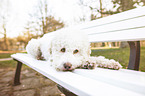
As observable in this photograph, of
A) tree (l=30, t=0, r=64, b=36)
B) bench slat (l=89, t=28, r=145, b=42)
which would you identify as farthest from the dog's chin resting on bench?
tree (l=30, t=0, r=64, b=36)

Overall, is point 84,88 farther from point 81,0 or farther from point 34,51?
point 81,0

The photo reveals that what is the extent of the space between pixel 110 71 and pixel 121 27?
3.24ft

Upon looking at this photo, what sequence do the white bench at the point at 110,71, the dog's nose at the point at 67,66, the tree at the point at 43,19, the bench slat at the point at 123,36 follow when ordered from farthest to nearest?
the tree at the point at 43,19
the bench slat at the point at 123,36
the dog's nose at the point at 67,66
the white bench at the point at 110,71

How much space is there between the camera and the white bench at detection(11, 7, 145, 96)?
50 cm

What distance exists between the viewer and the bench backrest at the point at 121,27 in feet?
4.34

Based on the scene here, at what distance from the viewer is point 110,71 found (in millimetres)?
888

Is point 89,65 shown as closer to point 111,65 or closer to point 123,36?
point 111,65

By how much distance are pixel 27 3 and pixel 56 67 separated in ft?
33.7

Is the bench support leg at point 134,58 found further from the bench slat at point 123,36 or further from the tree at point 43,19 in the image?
the tree at point 43,19

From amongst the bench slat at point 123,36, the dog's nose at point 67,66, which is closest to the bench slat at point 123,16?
the bench slat at point 123,36

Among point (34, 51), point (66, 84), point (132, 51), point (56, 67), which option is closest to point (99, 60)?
point (56, 67)

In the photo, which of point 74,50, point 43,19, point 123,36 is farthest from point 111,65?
point 43,19

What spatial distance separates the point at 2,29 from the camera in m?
14.7

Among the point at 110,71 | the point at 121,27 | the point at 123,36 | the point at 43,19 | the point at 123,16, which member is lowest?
the point at 110,71
